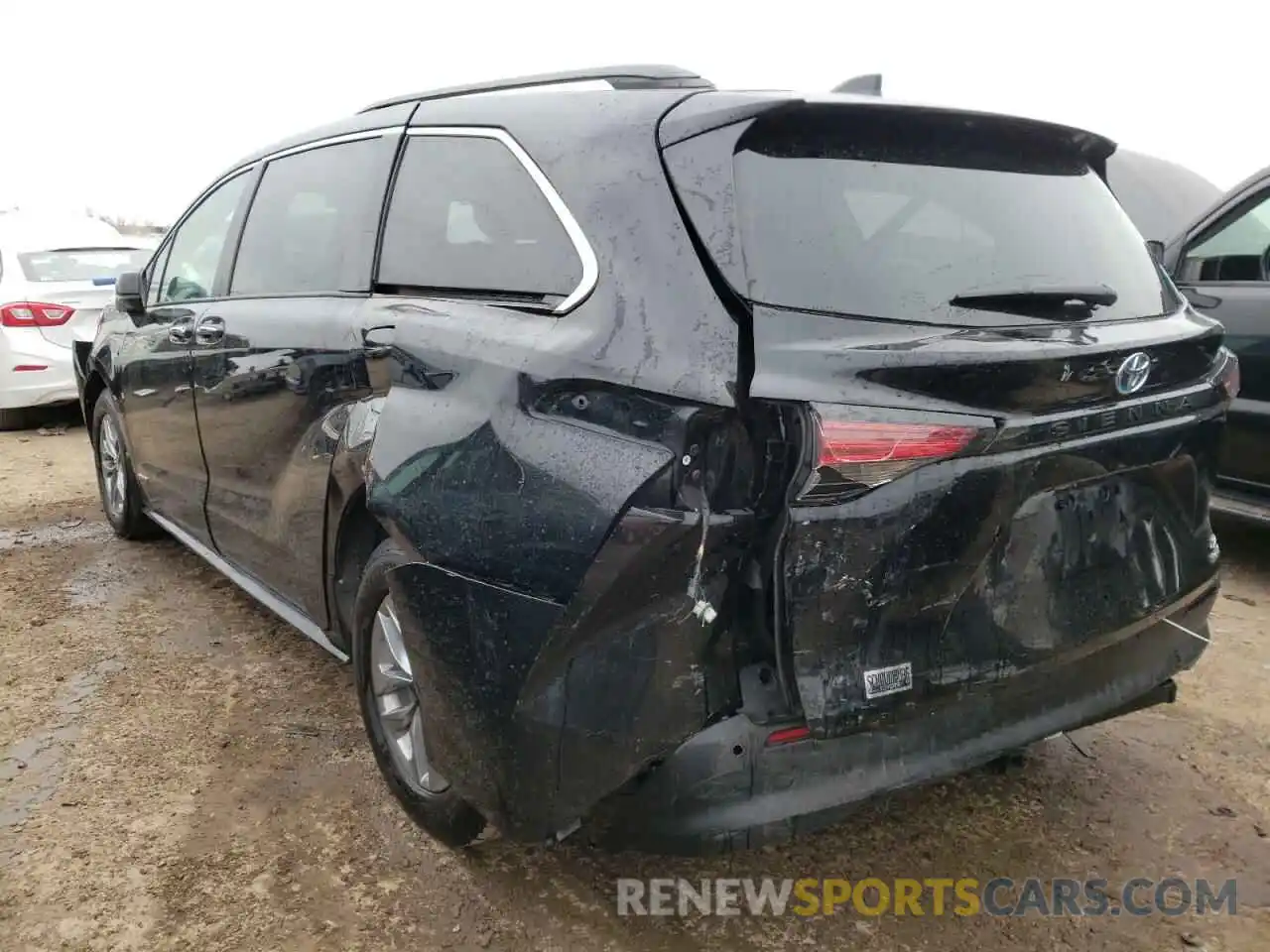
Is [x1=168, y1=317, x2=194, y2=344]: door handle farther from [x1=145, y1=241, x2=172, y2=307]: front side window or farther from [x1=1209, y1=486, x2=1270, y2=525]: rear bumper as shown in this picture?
[x1=1209, y1=486, x2=1270, y2=525]: rear bumper

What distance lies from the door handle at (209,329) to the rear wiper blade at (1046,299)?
2470 mm

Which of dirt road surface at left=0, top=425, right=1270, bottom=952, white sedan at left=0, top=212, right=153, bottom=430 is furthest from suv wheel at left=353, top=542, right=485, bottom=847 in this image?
white sedan at left=0, top=212, right=153, bottom=430

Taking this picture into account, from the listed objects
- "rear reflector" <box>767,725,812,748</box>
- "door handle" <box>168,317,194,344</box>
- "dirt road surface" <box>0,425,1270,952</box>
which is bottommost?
"dirt road surface" <box>0,425,1270,952</box>

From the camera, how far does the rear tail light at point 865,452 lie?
1.66 metres

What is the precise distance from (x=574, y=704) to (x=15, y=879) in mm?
1579

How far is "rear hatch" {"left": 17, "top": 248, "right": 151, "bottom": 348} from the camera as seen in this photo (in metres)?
7.38

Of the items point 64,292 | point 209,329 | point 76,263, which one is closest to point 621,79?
point 209,329

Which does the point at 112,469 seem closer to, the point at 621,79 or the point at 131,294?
the point at 131,294

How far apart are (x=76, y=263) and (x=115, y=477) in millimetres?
3876

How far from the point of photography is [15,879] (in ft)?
7.73

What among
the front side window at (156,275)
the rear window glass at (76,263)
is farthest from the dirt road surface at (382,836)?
the rear window glass at (76,263)

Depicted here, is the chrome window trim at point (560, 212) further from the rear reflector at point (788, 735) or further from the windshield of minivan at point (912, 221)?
the rear reflector at point (788, 735)

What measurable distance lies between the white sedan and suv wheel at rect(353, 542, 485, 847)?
5.73 metres

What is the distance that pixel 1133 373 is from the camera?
78.8 inches
